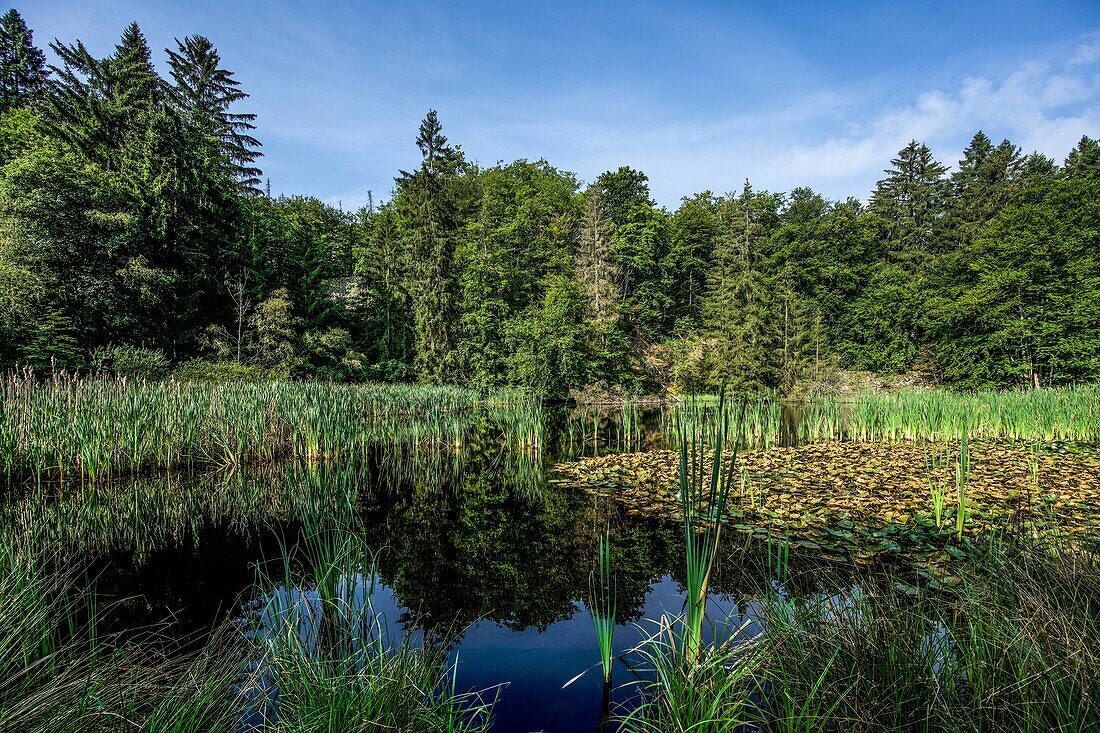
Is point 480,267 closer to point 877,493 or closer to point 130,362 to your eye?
point 130,362

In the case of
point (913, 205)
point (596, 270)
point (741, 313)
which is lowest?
point (741, 313)

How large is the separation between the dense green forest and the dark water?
13.9 m

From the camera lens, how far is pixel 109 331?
17.6 m

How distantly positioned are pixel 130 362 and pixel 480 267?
51.0 ft

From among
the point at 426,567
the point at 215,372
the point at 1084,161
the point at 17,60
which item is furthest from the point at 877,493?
the point at 17,60

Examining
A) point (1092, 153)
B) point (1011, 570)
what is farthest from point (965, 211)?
point (1011, 570)

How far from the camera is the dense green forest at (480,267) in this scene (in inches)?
693

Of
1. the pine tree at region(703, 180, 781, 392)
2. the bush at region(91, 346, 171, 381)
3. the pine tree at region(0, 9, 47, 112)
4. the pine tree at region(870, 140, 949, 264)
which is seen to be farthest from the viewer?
the pine tree at region(870, 140, 949, 264)

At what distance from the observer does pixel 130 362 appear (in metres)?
15.7

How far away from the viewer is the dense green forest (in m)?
Result: 17.6

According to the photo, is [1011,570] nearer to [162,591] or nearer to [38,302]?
[162,591]

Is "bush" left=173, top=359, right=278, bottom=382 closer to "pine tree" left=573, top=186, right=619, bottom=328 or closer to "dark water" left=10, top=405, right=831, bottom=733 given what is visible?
"dark water" left=10, top=405, right=831, bottom=733

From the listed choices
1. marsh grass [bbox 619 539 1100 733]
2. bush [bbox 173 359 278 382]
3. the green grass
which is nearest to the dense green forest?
bush [bbox 173 359 278 382]

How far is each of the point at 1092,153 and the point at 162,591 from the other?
43.2 m
